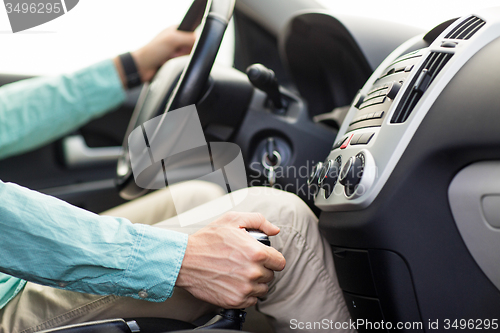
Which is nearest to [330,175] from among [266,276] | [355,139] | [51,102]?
[355,139]

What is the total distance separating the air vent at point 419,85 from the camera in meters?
0.46

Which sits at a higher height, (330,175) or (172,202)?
(330,175)

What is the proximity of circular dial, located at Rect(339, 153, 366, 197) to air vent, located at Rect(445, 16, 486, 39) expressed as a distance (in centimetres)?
19

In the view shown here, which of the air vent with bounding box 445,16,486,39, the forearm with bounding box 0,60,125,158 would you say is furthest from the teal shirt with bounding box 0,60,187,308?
the forearm with bounding box 0,60,125,158

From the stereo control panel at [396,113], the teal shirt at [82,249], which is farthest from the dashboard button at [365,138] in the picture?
the teal shirt at [82,249]

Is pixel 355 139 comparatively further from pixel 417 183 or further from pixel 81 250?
pixel 81 250

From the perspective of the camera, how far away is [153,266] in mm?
478

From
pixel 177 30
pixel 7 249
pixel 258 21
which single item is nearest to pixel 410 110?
pixel 7 249

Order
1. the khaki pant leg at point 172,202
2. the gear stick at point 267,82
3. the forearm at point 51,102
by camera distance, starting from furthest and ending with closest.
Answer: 1. the forearm at point 51,102
2. the khaki pant leg at point 172,202
3. the gear stick at point 267,82

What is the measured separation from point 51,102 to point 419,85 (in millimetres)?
862

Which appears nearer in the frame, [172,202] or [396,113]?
[396,113]

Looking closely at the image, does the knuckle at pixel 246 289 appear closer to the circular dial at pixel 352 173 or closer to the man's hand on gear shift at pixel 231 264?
the man's hand on gear shift at pixel 231 264

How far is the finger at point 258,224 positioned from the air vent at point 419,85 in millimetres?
198

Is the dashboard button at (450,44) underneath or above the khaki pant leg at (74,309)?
above
